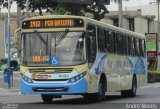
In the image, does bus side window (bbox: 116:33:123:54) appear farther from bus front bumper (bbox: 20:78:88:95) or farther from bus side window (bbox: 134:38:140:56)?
bus front bumper (bbox: 20:78:88:95)

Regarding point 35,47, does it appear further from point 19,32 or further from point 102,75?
point 102,75

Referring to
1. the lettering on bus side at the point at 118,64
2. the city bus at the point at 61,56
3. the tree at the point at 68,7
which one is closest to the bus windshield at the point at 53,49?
the city bus at the point at 61,56

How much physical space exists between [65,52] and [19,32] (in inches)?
87.2

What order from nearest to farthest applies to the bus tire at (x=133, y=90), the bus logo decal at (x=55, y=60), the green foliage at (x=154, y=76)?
the bus logo decal at (x=55, y=60) → the bus tire at (x=133, y=90) → the green foliage at (x=154, y=76)

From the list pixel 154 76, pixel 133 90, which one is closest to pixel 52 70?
pixel 133 90

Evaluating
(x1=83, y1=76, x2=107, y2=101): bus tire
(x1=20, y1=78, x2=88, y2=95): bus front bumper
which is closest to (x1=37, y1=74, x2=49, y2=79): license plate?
(x1=20, y1=78, x2=88, y2=95): bus front bumper

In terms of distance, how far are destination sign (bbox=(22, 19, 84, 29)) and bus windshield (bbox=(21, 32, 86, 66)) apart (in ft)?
1.05

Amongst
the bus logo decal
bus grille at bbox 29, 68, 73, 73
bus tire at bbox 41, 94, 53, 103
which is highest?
the bus logo decal

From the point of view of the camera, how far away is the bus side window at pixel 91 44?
21859 mm

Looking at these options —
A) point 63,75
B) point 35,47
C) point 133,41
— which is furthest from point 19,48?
point 133,41

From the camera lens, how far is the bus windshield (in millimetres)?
21422

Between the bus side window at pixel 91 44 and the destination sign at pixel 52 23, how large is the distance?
533 mm

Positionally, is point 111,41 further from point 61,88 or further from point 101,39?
point 61,88

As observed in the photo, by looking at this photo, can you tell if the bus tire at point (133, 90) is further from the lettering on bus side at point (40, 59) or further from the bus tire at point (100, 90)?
the lettering on bus side at point (40, 59)
